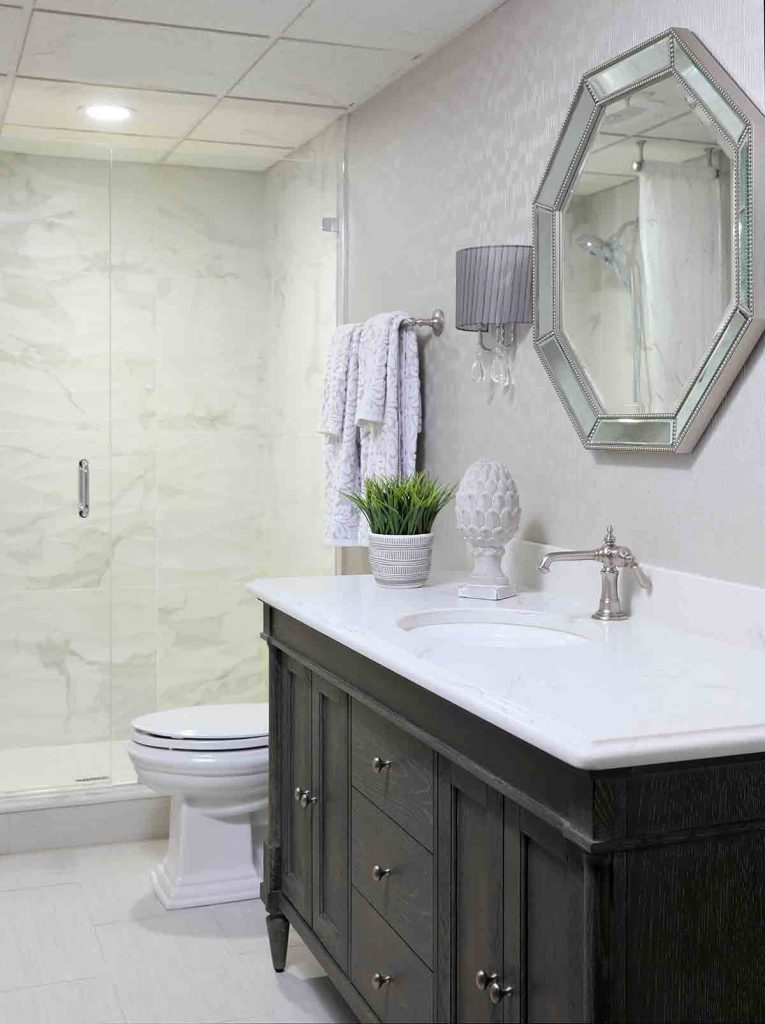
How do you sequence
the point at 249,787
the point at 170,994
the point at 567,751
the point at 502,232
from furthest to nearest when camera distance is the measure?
the point at 249,787 → the point at 502,232 → the point at 170,994 → the point at 567,751

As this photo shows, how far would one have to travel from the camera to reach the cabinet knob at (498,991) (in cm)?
144

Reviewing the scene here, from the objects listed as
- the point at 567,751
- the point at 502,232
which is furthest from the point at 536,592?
the point at 567,751

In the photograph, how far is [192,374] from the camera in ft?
11.6

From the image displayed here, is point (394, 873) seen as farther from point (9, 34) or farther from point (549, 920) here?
point (9, 34)

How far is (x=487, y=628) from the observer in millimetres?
2135

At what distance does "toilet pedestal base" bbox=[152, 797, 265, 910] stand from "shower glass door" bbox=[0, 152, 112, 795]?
565mm

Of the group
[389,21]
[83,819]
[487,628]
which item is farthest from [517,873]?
[83,819]

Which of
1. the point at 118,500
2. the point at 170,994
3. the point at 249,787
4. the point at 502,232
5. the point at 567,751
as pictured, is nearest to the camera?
the point at 567,751

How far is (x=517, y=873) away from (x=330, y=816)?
77 cm

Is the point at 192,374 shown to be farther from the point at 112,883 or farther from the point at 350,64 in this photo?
the point at 112,883

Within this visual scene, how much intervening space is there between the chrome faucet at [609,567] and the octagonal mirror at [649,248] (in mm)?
196

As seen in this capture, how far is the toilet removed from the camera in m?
2.84

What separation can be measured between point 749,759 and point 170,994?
5.07 feet

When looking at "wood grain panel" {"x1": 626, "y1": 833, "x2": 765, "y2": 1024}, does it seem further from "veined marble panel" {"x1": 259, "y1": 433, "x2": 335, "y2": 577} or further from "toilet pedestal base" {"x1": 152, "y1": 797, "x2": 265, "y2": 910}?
"veined marble panel" {"x1": 259, "y1": 433, "x2": 335, "y2": 577}
